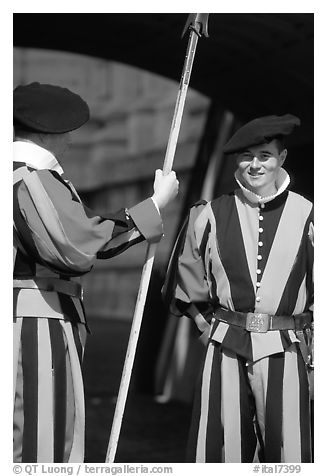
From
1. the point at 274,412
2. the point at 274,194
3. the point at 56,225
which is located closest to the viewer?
the point at 56,225

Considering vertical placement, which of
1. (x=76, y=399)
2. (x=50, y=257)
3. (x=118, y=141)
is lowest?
(x=76, y=399)

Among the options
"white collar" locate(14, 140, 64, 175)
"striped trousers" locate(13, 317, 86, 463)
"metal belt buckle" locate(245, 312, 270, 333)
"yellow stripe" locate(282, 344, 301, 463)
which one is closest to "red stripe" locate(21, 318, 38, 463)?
"striped trousers" locate(13, 317, 86, 463)

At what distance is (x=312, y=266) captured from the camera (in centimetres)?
327

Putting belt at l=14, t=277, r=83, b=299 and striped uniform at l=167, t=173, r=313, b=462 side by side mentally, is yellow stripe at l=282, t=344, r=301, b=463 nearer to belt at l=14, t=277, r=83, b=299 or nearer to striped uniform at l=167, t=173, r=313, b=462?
striped uniform at l=167, t=173, r=313, b=462

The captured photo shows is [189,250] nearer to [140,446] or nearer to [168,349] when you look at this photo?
[140,446]

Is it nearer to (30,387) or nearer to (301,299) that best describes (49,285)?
(30,387)

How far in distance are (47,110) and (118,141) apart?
2717 cm

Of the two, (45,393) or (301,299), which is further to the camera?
(301,299)

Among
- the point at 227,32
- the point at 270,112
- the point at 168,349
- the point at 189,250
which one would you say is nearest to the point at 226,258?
the point at 189,250

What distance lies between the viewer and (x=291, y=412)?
3.21m

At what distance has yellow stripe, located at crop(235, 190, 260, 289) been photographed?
3246 millimetres

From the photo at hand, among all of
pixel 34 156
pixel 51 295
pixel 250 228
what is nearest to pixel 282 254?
pixel 250 228

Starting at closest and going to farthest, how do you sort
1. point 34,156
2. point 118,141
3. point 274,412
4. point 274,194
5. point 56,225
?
point 56,225
point 34,156
point 274,412
point 274,194
point 118,141
